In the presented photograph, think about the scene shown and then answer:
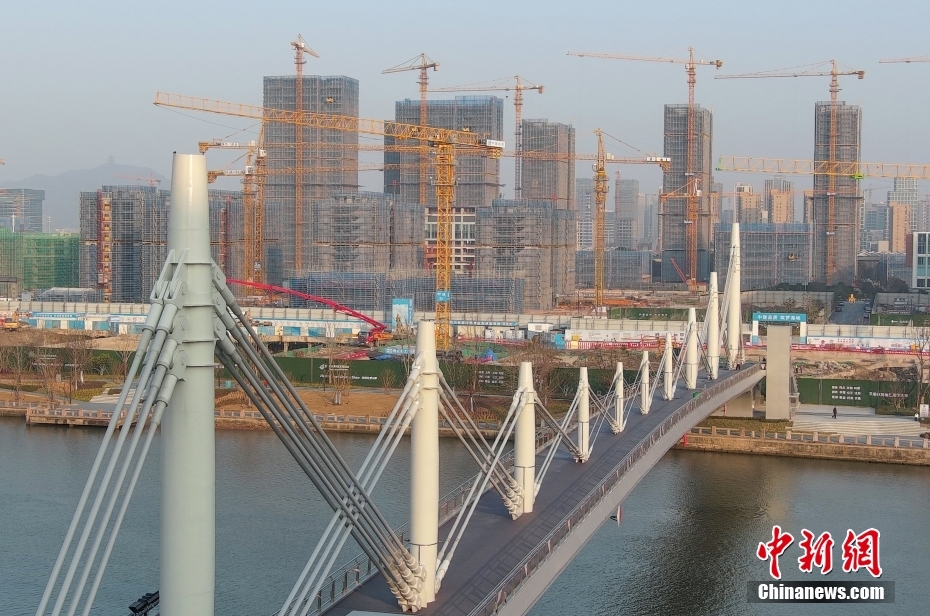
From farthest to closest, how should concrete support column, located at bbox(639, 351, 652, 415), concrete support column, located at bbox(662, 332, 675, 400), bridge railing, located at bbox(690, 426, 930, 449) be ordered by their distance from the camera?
bridge railing, located at bbox(690, 426, 930, 449) → concrete support column, located at bbox(662, 332, 675, 400) → concrete support column, located at bbox(639, 351, 652, 415)

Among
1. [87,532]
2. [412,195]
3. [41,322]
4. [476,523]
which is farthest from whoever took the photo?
[412,195]

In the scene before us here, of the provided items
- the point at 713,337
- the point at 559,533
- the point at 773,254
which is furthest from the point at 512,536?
the point at 773,254

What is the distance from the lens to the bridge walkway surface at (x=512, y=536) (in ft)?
16.4

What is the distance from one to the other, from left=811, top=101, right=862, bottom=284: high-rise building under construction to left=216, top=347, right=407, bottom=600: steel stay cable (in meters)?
35.7

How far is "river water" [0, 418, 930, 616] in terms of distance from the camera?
25.4 ft

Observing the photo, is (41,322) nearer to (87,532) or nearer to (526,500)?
(526,500)

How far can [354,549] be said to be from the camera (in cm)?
830

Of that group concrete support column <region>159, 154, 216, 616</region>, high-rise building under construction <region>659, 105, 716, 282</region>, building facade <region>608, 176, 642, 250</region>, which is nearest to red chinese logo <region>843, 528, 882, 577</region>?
concrete support column <region>159, 154, 216, 616</region>

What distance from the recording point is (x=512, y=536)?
6152 millimetres

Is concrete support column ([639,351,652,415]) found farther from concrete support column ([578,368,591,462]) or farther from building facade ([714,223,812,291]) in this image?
building facade ([714,223,812,291])

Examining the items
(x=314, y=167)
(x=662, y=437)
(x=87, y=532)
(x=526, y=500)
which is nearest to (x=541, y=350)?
(x=662, y=437)

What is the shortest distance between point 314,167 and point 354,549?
27210mm

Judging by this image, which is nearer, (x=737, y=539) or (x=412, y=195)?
(x=737, y=539)

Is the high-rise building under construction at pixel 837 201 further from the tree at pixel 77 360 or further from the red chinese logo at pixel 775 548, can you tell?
the red chinese logo at pixel 775 548
